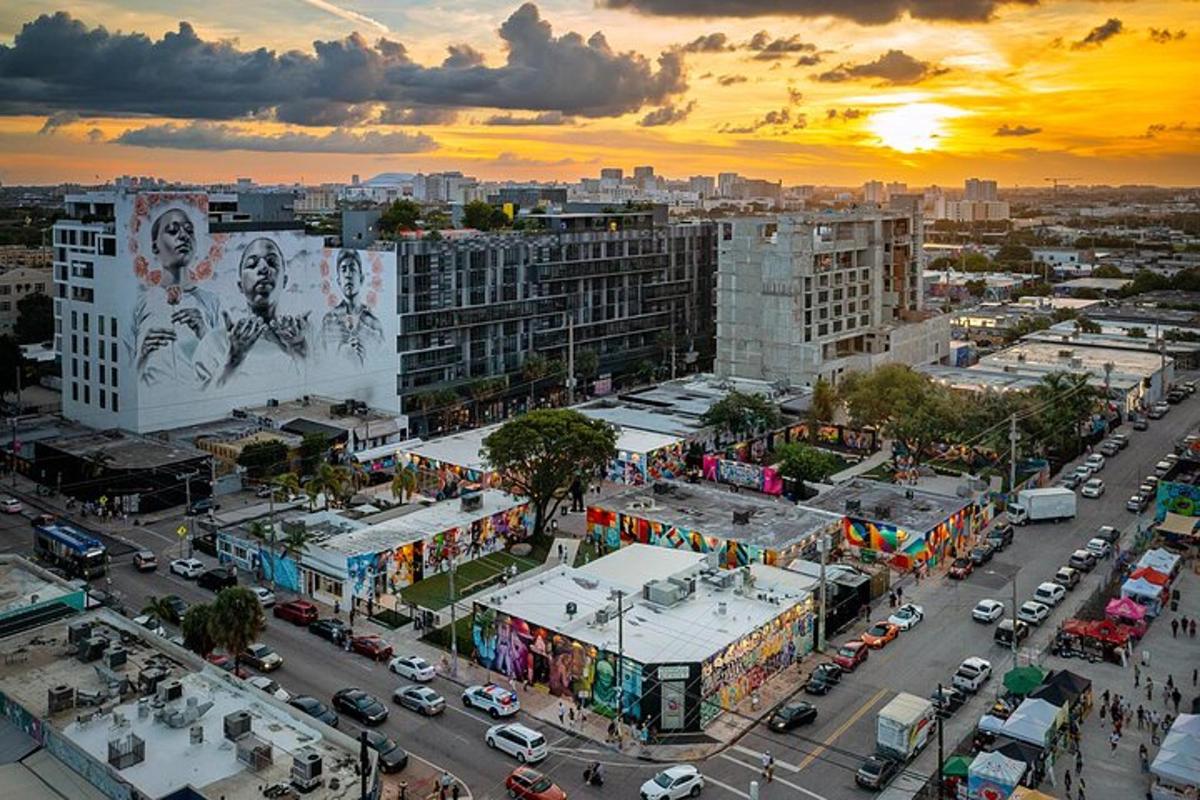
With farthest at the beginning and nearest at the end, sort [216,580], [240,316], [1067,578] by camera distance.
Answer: [240,316] → [1067,578] → [216,580]

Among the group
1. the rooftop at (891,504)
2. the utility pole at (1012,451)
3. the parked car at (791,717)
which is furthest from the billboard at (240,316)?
the parked car at (791,717)

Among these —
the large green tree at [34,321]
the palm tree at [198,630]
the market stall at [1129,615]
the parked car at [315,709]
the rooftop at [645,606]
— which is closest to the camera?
the parked car at [315,709]

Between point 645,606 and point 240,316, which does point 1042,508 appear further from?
point 240,316

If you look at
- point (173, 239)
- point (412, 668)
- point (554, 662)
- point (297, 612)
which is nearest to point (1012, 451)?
point (554, 662)

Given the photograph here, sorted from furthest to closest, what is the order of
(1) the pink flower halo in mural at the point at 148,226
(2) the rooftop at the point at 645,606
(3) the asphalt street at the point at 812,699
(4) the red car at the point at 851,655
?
1. (1) the pink flower halo in mural at the point at 148,226
2. (4) the red car at the point at 851,655
3. (2) the rooftop at the point at 645,606
4. (3) the asphalt street at the point at 812,699

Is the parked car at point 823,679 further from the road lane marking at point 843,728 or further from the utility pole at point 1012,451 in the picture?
the utility pole at point 1012,451
